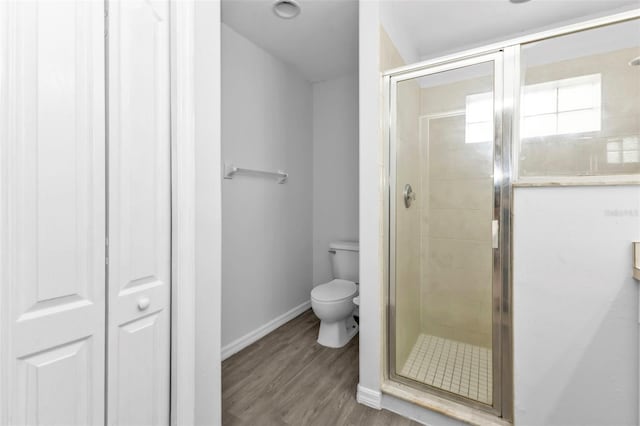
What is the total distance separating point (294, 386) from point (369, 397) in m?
0.46

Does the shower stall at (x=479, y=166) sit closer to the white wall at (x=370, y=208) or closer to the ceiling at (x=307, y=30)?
the white wall at (x=370, y=208)

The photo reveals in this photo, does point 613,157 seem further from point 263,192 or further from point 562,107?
point 263,192

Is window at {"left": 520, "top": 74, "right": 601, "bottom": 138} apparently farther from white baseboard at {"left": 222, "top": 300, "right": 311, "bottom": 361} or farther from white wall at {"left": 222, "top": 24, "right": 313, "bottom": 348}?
white baseboard at {"left": 222, "top": 300, "right": 311, "bottom": 361}

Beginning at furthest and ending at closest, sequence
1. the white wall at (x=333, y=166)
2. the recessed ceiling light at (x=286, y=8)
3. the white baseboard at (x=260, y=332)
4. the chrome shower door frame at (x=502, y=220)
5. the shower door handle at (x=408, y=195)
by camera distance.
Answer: the white wall at (x=333, y=166) < the white baseboard at (x=260, y=332) < the recessed ceiling light at (x=286, y=8) < the shower door handle at (x=408, y=195) < the chrome shower door frame at (x=502, y=220)

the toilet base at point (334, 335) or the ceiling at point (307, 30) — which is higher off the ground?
the ceiling at point (307, 30)

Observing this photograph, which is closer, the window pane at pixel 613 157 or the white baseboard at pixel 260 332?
the window pane at pixel 613 157

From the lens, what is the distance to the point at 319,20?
2025 millimetres

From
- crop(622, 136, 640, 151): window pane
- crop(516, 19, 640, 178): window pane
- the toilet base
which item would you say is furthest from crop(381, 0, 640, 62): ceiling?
the toilet base


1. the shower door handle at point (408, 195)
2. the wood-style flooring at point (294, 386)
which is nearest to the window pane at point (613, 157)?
the shower door handle at point (408, 195)

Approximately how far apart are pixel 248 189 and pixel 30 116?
1.63 metres

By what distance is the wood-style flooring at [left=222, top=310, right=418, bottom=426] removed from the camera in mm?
1509

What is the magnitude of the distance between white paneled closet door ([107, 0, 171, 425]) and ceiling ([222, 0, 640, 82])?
1230 millimetres

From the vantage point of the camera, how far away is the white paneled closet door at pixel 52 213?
2.22ft

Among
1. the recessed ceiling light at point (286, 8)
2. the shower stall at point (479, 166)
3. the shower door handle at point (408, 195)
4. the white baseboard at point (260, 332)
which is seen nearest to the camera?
the shower stall at point (479, 166)
